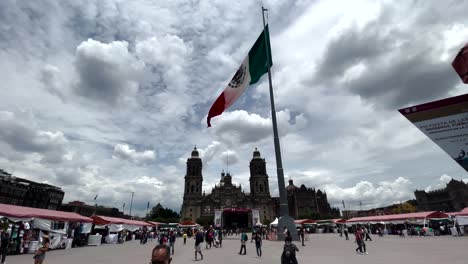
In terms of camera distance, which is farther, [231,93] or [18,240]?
[18,240]

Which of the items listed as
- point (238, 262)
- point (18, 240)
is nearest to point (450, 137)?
point (238, 262)

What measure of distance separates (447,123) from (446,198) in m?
115

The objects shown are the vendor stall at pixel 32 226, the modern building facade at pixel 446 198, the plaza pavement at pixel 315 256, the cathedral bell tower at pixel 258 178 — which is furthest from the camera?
the cathedral bell tower at pixel 258 178

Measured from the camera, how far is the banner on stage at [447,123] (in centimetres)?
263

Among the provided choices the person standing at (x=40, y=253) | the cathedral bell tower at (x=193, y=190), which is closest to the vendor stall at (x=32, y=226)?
the person standing at (x=40, y=253)

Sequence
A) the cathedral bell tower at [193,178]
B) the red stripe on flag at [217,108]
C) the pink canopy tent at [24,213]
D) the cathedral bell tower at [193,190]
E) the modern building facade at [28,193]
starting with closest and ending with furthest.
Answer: the pink canopy tent at [24,213], the red stripe on flag at [217,108], the modern building facade at [28,193], the cathedral bell tower at [193,190], the cathedral bell tower at [193,178]

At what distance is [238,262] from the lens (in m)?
13.6

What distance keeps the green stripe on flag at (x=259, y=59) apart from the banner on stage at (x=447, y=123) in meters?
13.7

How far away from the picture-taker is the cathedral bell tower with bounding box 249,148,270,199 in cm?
10638

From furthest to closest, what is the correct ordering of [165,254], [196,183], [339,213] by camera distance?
[339,213], [196,183], [165,254]

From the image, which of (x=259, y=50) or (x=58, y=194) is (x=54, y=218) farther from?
(x=58, y=194)

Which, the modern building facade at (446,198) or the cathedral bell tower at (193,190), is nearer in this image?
the modern building facade at (446,198)

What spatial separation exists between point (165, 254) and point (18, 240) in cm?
2193

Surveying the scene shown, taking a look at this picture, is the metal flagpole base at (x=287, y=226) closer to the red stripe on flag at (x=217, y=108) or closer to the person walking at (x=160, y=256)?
the red stripe on flag at (x=217, y=108)
